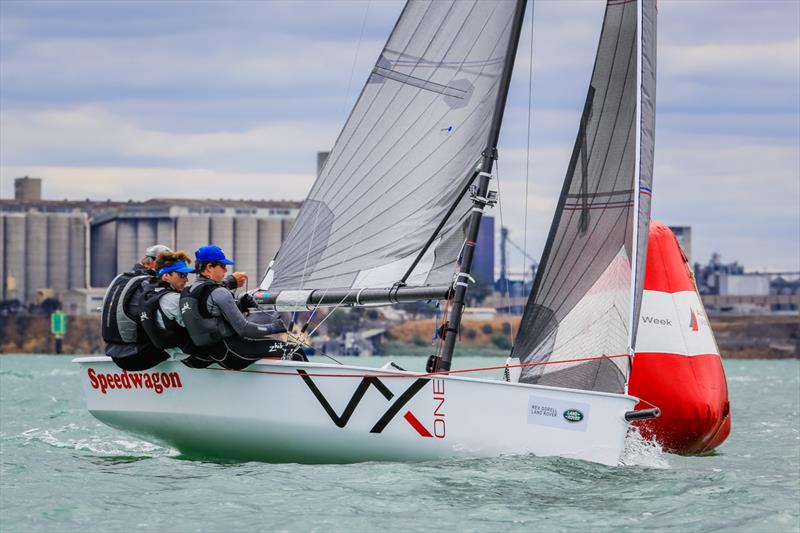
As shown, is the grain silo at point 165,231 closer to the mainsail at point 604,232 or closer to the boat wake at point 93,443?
→ the boat wake at point 93,443

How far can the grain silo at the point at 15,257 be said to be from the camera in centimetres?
10069

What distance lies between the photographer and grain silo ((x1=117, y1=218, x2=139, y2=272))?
328ft

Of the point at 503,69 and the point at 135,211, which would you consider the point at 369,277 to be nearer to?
the point at 503,69

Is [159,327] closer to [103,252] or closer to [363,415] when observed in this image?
[363,415]

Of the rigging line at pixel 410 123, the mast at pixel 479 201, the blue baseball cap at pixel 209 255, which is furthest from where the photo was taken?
the rigging line at pixel 410 123

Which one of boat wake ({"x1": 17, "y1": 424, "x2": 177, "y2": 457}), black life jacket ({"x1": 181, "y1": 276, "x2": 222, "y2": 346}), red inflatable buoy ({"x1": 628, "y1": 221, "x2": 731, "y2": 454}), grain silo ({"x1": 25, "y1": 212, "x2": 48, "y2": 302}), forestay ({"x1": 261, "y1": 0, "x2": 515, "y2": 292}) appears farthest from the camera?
grain silo ({"x1": 25, "y1": 212, "x2": 48, "y2": 302})

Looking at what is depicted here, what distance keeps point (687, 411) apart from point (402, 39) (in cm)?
410

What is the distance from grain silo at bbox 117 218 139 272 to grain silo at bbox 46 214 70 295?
13.7 feet

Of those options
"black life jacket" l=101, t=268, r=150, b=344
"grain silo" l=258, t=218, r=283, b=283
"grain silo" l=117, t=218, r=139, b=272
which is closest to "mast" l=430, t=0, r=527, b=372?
"black life jacket" l=101, t=268, r=150, b=344

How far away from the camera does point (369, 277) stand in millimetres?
10141

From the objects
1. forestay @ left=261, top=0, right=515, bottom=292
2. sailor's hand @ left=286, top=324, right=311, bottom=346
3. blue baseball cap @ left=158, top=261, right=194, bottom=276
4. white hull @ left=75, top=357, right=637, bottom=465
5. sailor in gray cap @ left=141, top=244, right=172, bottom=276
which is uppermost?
forestay @ left=261, top=0, right=515, bottom=292

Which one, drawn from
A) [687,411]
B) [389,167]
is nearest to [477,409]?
[389,167]

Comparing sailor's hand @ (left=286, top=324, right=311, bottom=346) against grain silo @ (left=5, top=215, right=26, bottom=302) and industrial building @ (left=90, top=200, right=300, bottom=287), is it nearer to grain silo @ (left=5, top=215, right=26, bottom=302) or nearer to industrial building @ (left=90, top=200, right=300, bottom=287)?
industrial building @ (left=90, top=200, right=300, bottom=287)

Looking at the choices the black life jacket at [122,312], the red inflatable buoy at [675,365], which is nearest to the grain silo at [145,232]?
the red inflatable buoy at [675,365]
